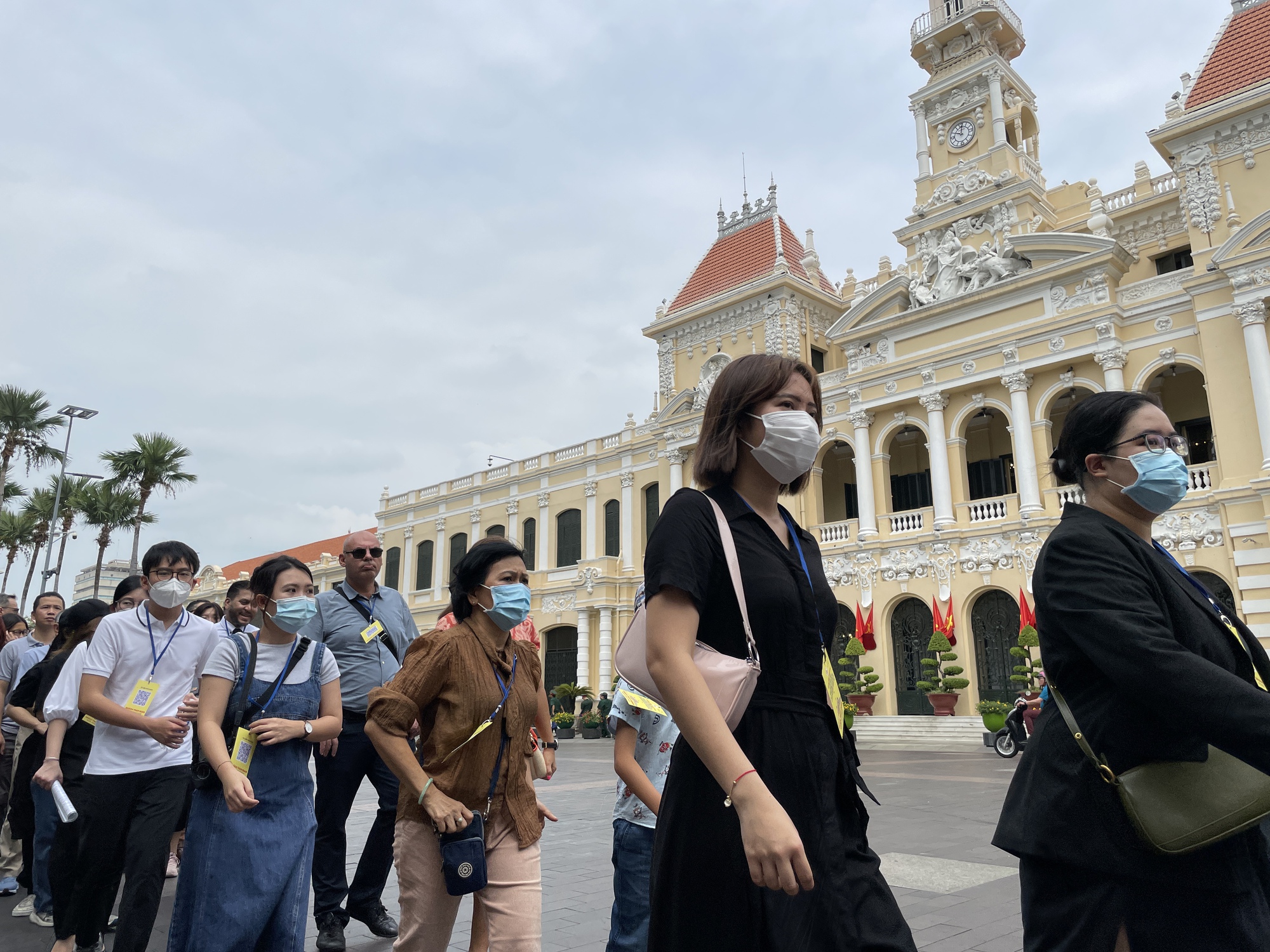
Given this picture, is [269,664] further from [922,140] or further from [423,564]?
[423,564]

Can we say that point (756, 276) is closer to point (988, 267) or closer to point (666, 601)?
point (988, 267)

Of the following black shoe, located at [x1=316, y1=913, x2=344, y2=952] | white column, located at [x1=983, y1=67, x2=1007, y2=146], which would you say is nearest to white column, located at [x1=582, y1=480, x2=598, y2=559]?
white column, located at [x1=983, y1=67, x2=1007, y2=146]

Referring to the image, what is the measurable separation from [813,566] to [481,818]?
1.61 m

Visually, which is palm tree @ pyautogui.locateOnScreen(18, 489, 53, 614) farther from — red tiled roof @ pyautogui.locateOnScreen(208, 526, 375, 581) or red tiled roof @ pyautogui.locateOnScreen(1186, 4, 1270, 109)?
red tiled roof @ pyautogui.locateOnScreen(1186, 4, 1270, 109)

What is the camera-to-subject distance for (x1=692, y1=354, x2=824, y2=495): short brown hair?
2223 millimetres

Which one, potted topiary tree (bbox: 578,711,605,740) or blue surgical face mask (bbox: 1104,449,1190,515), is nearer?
blue surgical face mask (bbox: 1104,449,1190,515)

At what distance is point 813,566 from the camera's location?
2262 mm

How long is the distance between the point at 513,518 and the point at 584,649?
25.6 feet

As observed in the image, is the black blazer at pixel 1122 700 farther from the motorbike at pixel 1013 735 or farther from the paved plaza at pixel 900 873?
the motorbike at pixel 1013 735

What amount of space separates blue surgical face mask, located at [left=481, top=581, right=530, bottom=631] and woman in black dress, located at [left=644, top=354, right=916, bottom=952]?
1519 millimetres

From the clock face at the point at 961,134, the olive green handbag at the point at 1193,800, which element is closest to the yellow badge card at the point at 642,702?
the olive green handbag at the point at 1193,800

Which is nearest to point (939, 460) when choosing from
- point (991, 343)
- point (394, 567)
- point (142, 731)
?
point (991, 343)

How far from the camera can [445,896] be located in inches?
123

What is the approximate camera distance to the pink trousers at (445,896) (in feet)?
9.96
